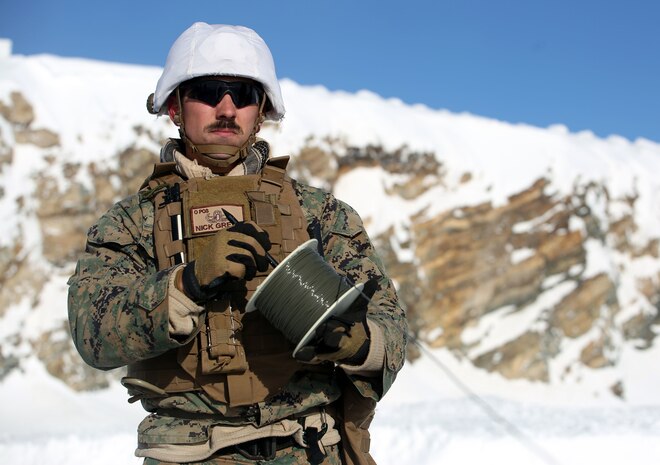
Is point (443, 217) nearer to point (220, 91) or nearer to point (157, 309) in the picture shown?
point (220, 91)

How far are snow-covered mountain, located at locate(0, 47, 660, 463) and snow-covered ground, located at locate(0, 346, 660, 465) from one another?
59 centimetres

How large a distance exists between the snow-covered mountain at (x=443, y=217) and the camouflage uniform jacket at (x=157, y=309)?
11.0 m

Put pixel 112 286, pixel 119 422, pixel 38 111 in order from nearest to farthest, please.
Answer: pixel 112 286
pixel 119 422
pixel 38 111

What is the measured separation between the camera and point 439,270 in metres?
15.1

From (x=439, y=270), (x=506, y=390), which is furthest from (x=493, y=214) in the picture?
(x=506, y=390)

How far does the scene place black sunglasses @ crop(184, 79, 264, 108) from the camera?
2.32 metres

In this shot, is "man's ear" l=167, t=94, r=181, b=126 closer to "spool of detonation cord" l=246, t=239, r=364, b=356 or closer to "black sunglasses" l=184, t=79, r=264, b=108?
"black sunglasses" l=184, t=79, r=264, b=108

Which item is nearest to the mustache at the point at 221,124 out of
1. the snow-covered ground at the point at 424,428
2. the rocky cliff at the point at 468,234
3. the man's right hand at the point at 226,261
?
the man's right hand at the point at 226,261

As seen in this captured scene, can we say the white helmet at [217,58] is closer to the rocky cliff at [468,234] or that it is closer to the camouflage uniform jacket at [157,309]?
the camouflage uniform jacket at [157,309]

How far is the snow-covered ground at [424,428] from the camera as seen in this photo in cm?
757

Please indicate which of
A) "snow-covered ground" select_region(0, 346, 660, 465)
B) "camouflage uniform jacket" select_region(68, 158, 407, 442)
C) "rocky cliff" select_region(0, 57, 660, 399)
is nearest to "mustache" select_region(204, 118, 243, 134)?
"camouflage uniform jacket" select_region(68, 158, 407, 442)

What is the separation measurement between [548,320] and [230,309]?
Result: 13.8 meters

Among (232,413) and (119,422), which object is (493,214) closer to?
(119,422)

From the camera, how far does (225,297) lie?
82.8 inches
